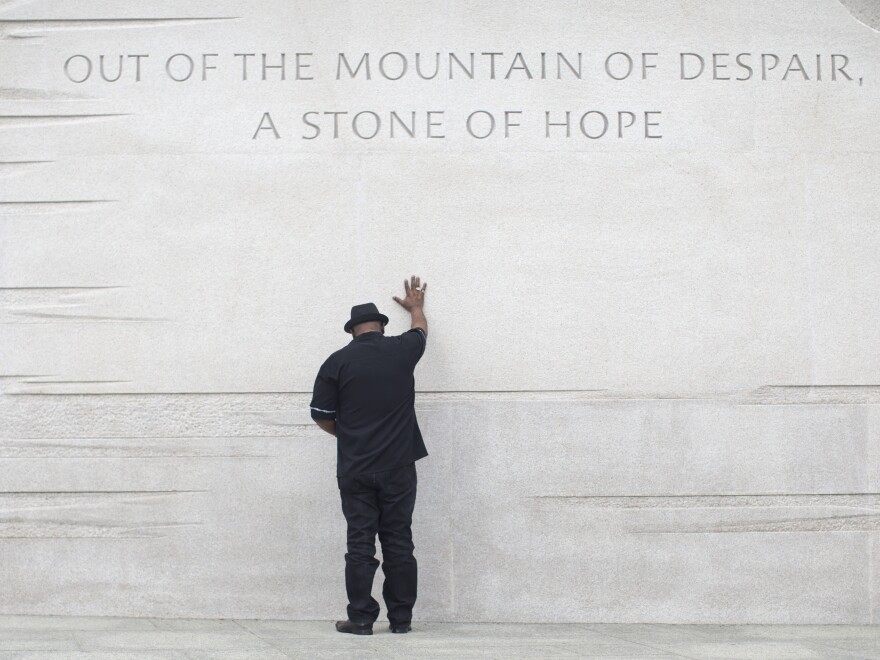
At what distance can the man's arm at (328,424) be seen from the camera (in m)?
5.91

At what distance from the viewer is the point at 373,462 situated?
5.75 meters

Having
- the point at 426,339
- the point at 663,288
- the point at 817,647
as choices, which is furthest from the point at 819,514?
the point at 426,339

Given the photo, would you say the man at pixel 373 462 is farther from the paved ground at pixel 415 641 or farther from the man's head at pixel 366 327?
the paved ground at pixel 415 641

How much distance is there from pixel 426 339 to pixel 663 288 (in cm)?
148

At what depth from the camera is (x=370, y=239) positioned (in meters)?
6.45

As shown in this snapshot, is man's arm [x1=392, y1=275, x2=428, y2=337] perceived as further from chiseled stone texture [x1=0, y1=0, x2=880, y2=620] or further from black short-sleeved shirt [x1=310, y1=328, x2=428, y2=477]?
black short-sleeved shirt [x1=310, y1=328, x2=428, y2=477]

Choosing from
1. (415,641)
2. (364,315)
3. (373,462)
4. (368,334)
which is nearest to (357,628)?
(415,641)

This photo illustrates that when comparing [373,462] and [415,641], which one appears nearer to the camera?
[415,641]

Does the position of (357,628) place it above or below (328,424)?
below

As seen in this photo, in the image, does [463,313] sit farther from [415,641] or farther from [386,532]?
[415,641]

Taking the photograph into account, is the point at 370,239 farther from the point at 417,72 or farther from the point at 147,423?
the point at 147,423

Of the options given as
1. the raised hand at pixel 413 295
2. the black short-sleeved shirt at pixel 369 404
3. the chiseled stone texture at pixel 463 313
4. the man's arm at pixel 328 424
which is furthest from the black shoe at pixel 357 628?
the raised hand at pixel 413 295

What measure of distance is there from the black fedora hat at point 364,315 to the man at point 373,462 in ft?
0.36

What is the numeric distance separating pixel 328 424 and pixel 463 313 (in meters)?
1.11
